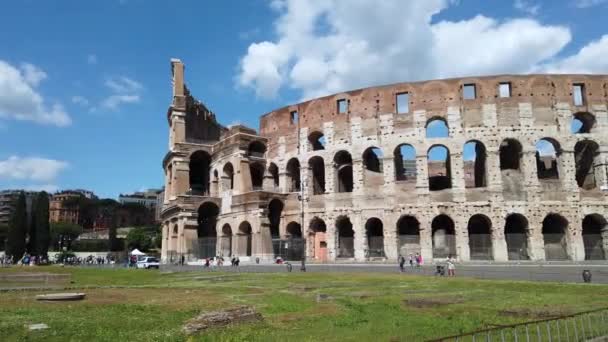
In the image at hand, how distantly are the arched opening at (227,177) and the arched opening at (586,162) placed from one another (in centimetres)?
3004

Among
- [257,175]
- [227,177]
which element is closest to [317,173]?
[257,175]

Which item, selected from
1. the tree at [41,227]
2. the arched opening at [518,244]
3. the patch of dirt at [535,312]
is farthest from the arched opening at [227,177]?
the patch of dirt at [535,312]

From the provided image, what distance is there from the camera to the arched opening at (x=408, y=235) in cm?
3859

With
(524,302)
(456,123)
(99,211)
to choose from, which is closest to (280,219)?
(456,123)

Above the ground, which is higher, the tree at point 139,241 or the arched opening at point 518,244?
the tree at point 139,241

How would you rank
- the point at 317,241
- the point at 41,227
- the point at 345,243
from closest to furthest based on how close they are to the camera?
the point at 345,243, the point at 317,241, the point at 41,227

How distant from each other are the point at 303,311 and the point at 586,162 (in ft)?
117

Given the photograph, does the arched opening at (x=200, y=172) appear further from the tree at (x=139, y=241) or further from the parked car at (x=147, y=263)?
the tree at (x=139, y=241)

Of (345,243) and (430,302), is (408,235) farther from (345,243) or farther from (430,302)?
(430,302)

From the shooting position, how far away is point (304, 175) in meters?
43.5

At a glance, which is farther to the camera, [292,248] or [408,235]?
[292,248]

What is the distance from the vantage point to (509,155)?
4119 centimetres

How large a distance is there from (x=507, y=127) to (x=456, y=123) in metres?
3.68

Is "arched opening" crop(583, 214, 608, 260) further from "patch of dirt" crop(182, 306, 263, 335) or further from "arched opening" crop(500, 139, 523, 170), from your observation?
"patch of dirt" crop(182, 306, 263, 335)
